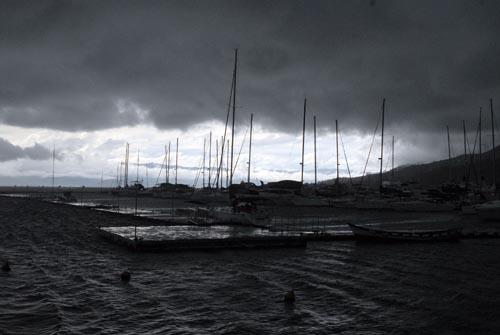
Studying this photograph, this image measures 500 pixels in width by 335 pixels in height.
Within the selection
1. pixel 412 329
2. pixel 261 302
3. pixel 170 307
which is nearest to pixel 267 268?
pixel 261 302

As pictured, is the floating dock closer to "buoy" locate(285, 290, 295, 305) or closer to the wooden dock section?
the wooden dock section

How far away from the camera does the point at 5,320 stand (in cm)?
2252

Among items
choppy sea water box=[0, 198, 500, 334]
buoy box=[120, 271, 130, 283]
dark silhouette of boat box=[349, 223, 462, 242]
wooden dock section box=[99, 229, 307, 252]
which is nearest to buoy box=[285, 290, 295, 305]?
choppy sea water box=[0, 198, 500, 334]

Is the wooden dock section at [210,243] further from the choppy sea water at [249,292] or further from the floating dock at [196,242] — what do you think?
the choppy sea water at [249,292]

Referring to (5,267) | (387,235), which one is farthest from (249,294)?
(387,235)

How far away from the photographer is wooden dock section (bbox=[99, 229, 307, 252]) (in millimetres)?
43594

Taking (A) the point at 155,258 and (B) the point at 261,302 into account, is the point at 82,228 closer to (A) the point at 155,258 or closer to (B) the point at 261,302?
(A) the point at 155,258

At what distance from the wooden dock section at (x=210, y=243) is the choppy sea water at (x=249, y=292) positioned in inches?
60.1

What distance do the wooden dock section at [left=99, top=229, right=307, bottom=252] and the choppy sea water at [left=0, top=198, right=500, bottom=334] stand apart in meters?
1.53

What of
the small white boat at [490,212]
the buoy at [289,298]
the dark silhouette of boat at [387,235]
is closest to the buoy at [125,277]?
the buoy at [289,298]

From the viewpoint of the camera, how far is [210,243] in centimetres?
4538

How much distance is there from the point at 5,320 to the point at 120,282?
28.3ft

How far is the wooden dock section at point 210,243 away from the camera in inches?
1716

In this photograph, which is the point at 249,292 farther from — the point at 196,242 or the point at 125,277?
the point at 196,242
